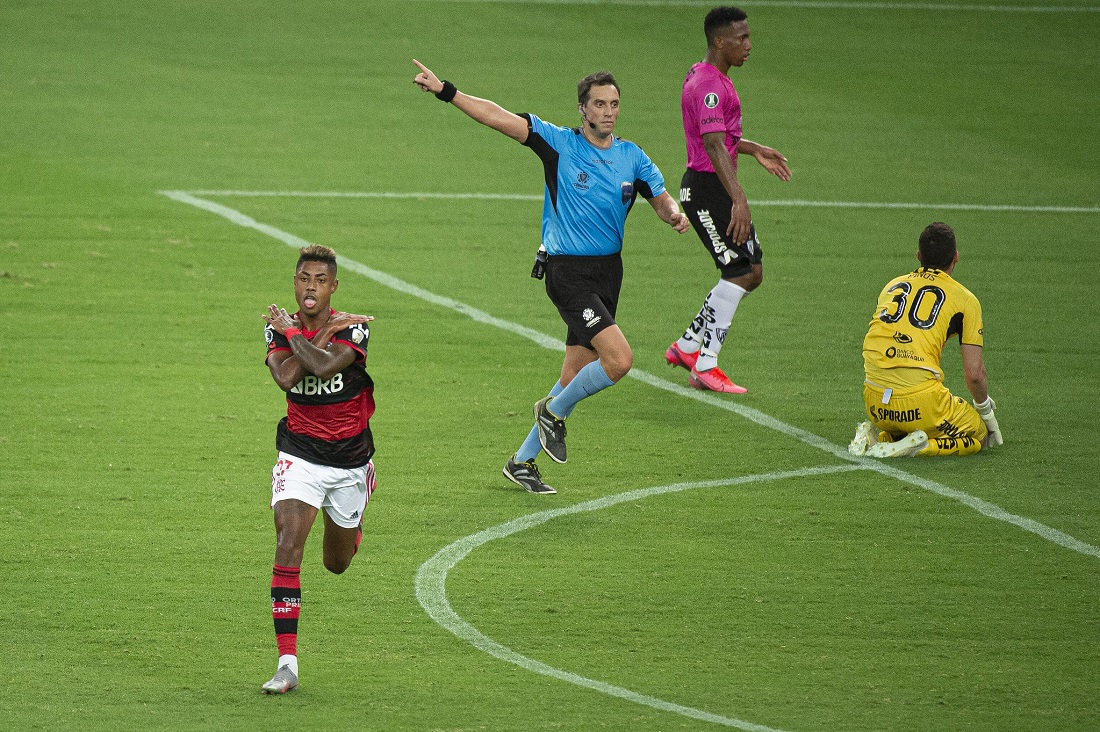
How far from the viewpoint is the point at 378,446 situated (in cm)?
1064

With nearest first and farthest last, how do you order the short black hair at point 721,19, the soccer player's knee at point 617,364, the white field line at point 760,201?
the soccer player's knee at point 617,364
the short black hair at point 721,19
the white field line at point 760,201

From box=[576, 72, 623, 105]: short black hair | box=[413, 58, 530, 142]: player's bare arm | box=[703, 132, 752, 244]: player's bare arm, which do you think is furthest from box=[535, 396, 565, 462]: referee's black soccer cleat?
box=[703, 132, 752, 244]: player's bare arm

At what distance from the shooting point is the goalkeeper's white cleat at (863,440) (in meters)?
10.7

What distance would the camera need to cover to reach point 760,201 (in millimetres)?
18203

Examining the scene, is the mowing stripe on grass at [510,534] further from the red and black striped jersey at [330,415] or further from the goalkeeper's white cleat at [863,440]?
the red and black striped jersey at [330,415]

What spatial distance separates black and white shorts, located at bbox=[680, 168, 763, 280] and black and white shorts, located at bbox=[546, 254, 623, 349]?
210 cm

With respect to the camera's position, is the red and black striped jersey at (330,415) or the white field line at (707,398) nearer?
the red and black striped jersey at (330,415)

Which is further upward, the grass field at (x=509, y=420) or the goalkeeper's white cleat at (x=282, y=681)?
the grass field at (x=509, y=420)

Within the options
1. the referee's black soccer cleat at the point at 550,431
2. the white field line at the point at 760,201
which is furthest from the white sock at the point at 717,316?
the white field line at the point at 760,201

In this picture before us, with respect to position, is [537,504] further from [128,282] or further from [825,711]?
[128,282]

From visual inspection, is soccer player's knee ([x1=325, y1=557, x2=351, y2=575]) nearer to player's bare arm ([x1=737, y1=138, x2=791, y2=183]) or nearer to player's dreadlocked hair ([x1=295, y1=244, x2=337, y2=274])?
player's dreadlocked hair ([x1=295, y1=244, x2=337, y2=274])

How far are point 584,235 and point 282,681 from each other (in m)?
3.99

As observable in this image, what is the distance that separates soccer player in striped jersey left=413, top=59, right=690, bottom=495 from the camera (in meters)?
9.71

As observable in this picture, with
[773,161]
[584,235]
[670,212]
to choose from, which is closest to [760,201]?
[773,161]
